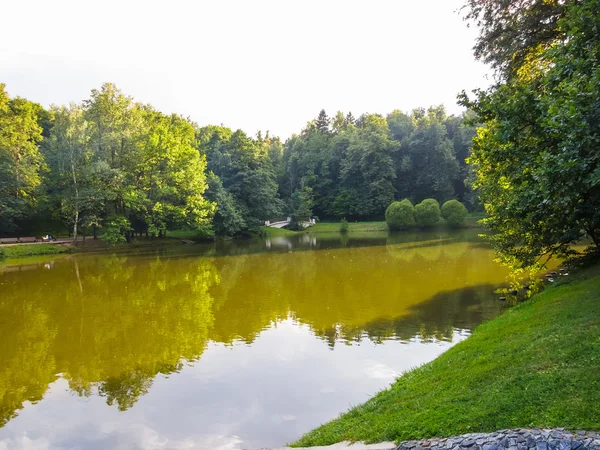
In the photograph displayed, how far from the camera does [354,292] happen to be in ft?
59.0

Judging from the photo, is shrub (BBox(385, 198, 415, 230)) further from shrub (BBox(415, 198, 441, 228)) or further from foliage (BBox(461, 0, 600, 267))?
foliage (BBox(461, 0, 600, 267))

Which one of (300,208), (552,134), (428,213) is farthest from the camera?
(300,208)

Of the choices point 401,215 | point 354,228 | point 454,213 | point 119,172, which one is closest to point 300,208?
point 354,228

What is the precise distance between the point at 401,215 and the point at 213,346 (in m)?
44.3

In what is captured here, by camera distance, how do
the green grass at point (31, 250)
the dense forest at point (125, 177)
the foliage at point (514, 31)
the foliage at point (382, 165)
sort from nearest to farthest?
the foliage at point (514, 31), the green grass at point (31, 250), the dense forest at point (125, 177), the foliage at point (382, 165)

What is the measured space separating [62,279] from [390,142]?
176 feet

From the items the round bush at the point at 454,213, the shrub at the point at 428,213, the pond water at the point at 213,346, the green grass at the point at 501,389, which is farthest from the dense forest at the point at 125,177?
the green grass at the point at 501,389

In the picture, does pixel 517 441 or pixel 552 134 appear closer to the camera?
pixel 517 441

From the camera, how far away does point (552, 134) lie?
23.5ft

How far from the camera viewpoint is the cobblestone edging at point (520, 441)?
4.05 metres

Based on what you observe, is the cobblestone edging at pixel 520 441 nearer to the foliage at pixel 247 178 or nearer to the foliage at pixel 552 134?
the foliage at pixel 552 134

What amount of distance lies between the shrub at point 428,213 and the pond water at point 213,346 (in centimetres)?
2933

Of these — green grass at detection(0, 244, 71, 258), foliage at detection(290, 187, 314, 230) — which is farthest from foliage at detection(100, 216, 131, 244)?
foliage at detection(290, 187, 314, 230)

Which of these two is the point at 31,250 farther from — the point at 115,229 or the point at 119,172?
the point at 119,172
